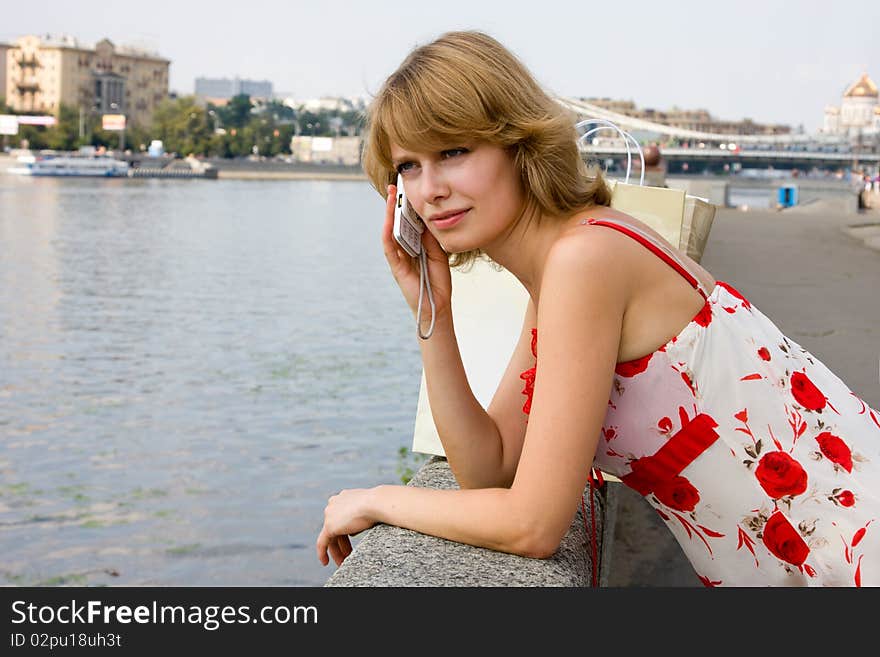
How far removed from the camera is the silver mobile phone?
1.56 m

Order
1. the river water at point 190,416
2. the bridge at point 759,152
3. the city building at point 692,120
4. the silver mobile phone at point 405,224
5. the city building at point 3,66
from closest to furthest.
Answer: the silver mobile phone at point 405,224, the river water at point 190,416, the bridge at point 759,152, the city building at point 3,66, the city building at point 692,120

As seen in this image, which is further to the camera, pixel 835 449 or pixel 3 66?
pixel 3 66

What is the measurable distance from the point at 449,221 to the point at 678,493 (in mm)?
418

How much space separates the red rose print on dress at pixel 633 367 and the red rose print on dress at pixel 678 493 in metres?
0.14

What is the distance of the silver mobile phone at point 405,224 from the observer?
5.12 ft

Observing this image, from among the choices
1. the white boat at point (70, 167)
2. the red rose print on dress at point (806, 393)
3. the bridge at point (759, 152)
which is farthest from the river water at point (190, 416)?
the white boat at point (70, 167)

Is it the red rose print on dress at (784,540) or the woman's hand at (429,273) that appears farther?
the woman's hand at (429,273)

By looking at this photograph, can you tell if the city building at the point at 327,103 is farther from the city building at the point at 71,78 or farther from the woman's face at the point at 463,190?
the woman's face at the point at 463,190

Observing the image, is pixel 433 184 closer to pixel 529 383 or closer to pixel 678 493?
pixel 529 383

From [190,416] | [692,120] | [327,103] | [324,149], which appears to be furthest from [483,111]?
[327,103]

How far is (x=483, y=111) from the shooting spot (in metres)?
1.40
